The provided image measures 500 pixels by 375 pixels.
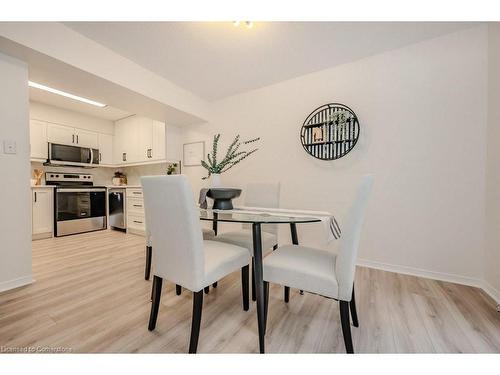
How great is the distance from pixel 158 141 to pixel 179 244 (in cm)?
305

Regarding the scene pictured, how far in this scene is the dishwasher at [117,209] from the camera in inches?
152

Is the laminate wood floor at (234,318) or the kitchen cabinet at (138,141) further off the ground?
→ the kitchen cabinet at (138,141)

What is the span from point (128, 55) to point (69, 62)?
57 centimetres

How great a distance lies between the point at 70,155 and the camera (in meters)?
3.70

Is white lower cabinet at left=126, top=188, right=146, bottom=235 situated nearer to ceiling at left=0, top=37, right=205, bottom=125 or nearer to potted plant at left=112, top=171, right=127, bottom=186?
potted plant at left=112, top=171, right=127, bottom=186

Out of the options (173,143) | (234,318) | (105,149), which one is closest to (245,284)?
(234,318)

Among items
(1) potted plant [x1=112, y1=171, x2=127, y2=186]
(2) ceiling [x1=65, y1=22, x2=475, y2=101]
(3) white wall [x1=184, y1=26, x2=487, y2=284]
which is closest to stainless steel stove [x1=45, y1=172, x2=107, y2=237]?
(1) potted plant [x1=112, y1=171, x2=127, y2=186]

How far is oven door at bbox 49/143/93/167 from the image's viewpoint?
3520mm

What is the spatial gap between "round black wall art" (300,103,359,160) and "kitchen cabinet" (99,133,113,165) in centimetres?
396

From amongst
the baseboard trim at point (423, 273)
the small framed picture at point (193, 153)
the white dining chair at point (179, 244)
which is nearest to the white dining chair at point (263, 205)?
the white dining chair at point (179, 244)

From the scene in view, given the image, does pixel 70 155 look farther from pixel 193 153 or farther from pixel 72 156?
pixel 193 153

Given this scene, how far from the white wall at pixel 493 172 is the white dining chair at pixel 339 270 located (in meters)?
1.46

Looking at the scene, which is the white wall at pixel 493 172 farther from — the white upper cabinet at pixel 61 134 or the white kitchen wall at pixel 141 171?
the white upper cabinet at pixel 61 134
